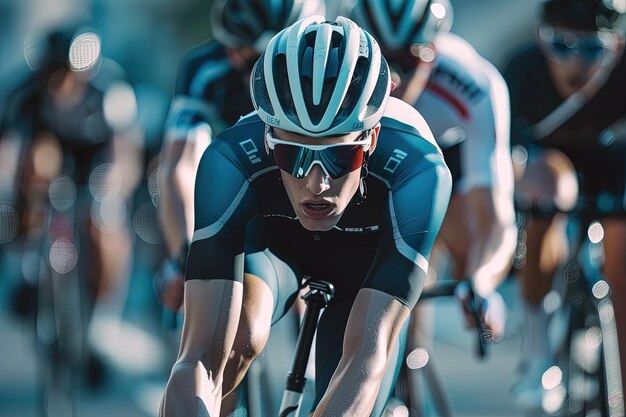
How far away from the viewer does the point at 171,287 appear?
582cm

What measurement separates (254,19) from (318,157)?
2211mm

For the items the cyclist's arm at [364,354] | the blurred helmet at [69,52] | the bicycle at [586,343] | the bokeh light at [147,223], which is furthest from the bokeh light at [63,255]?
the cyclist's arm at [364,354]

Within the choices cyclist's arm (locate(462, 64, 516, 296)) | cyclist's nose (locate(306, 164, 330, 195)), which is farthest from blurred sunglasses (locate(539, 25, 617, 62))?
cyclist's nose (locate(306, 164, 330, 195))

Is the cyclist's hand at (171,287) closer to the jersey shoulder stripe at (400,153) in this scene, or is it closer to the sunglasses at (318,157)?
the jersey shoulder stripe at (400,153)

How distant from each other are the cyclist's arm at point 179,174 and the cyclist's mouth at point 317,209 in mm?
1920

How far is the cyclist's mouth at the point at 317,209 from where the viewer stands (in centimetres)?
454

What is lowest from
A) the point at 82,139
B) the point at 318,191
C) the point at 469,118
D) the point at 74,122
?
the point at 318,191

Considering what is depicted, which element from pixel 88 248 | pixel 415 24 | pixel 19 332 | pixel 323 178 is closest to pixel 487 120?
pixel 415 24

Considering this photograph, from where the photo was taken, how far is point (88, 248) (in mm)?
9336

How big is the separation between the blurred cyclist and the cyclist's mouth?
4.87 metres

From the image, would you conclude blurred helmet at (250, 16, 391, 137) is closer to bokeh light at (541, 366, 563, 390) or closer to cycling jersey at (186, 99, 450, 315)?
cycling jersey at (186, 99, 450, 315)

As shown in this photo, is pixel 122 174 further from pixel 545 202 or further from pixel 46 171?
pixel 545 202

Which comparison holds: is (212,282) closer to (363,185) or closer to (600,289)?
(363,185)

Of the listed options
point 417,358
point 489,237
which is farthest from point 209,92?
point 417,358
